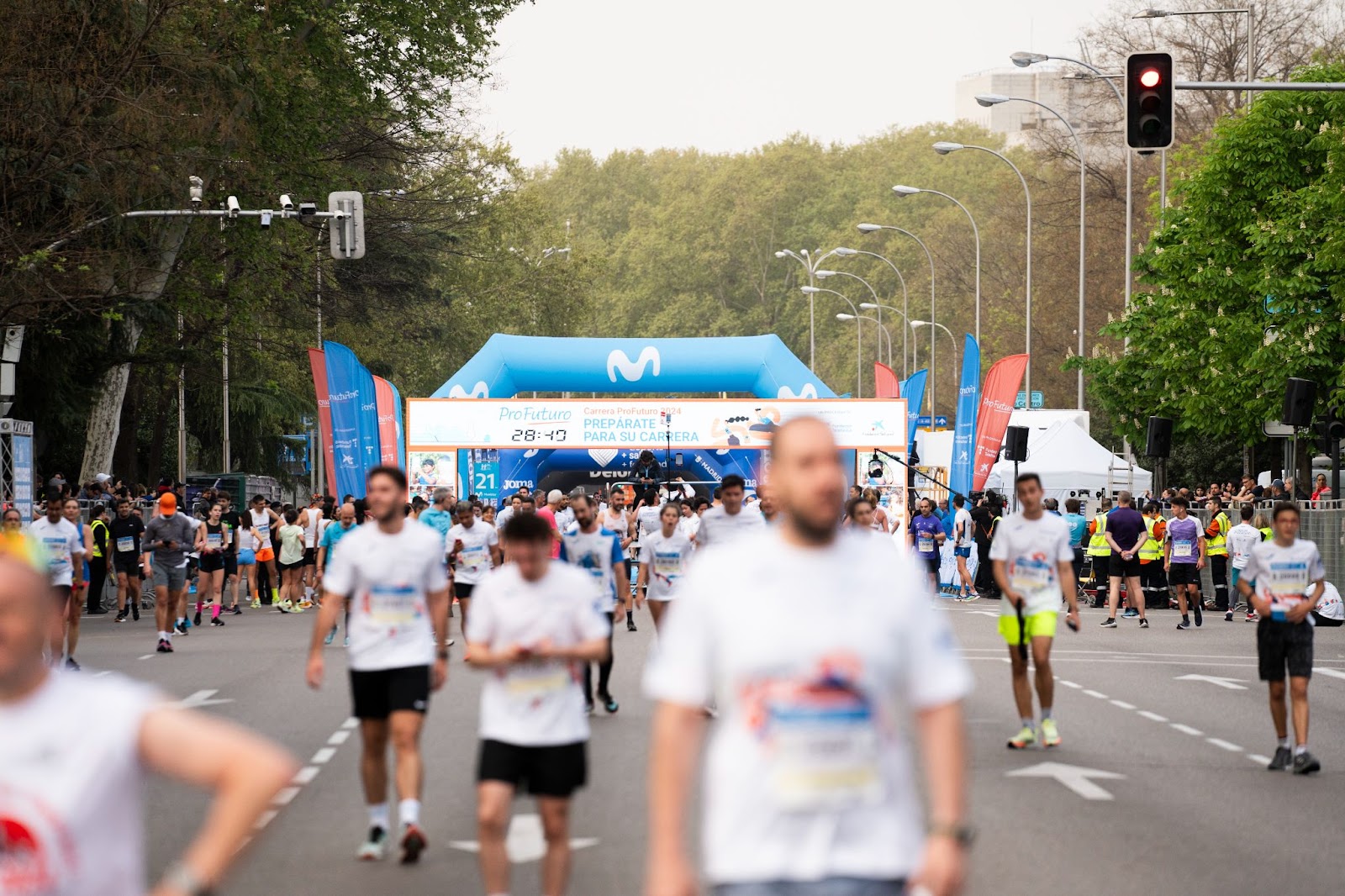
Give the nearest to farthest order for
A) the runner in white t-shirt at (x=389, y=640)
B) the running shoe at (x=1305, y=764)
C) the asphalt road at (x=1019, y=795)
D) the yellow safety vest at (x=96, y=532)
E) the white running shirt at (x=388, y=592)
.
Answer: the asphalt road at (x=1019, y=795)
the runner in white t-shirt at (x=389, y=640)
the white running shirt at (x=388, y=592)
the running shoe at (x=1305, y=764)
the yellow safety vest at (x=96, y=532)

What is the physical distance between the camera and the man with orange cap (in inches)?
917

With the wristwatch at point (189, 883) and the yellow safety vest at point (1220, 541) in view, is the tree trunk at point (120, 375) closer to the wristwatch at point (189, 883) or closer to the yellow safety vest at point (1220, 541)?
the yellow safety vest at point (1220, 541)

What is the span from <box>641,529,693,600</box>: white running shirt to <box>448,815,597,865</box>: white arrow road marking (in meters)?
6.05

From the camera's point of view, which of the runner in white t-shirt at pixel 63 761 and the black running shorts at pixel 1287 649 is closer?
the runner in white t-shirt at pixel 63 761

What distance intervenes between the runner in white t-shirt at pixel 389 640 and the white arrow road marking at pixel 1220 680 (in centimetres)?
1097

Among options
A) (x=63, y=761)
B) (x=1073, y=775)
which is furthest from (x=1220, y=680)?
(x=63, y=761)

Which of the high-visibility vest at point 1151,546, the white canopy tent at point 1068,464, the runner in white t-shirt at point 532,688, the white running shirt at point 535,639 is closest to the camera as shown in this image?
the runner in white t-shirt at point 532,688

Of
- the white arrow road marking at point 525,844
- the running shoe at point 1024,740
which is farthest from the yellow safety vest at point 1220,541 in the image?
the white arrow road marking at point 525,844

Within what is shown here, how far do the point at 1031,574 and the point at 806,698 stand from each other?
9451mm

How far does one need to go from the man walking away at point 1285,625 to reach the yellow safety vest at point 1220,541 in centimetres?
1773

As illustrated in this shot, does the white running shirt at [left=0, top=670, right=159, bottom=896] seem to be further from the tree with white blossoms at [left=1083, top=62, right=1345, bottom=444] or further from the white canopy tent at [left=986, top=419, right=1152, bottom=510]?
the white canopy tent at [left=986, top=419, right=1152, bottom=510]

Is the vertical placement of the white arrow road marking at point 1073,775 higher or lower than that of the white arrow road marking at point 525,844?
lower

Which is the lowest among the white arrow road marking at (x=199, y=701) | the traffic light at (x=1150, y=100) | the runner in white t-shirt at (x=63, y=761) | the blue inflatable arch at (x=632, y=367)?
the white arrow road marking at (x=199, y=701)

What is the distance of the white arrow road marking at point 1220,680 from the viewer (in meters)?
18.6
